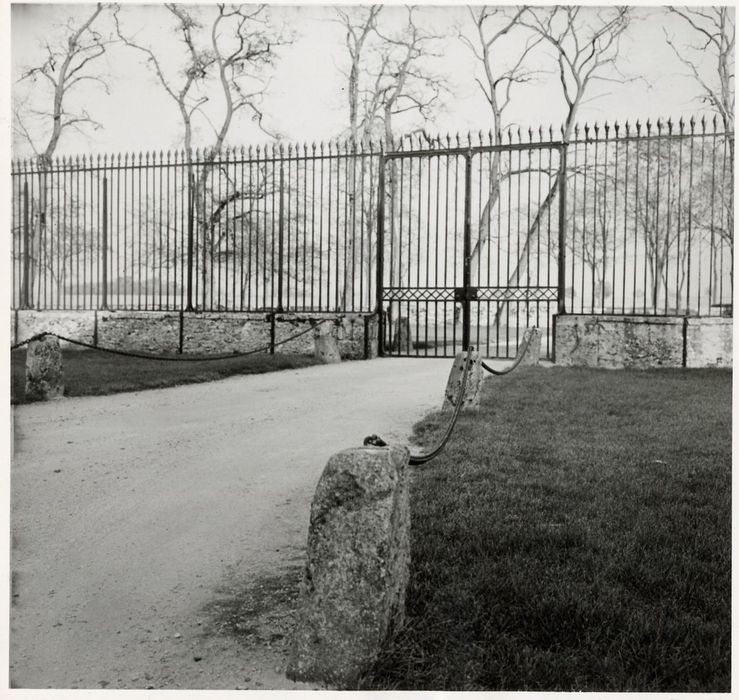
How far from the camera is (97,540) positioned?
3.62 metres

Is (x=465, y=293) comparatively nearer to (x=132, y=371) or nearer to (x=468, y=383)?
(x=468, y=383)

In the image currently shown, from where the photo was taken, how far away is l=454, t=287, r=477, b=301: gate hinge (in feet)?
39.4

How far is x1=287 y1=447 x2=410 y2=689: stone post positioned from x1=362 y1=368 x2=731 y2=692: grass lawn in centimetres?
13

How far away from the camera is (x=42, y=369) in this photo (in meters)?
7.88

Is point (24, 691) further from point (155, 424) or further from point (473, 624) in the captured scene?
A: point (155, 424)

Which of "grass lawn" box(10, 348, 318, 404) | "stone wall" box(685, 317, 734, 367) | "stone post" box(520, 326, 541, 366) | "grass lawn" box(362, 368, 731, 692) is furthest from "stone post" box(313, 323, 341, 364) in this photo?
"grass lawn" box(362, 368, 731, 692)

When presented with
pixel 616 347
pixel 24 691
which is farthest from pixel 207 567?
pixel 616 347

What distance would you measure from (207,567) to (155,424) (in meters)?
3.54

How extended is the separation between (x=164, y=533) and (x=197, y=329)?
10383 mm

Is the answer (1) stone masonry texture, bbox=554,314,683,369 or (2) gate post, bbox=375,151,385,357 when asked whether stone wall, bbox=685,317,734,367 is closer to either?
(1) stone masonry texture, bbox=554,314,683,369

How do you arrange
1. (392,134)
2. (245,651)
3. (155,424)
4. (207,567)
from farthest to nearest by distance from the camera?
(392,134)
(155,424)
(207,567)
(245,651)

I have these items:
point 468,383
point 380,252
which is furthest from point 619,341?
point 468,383

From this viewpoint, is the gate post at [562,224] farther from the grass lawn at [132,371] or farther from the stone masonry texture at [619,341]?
the grass lawn at [132,371]

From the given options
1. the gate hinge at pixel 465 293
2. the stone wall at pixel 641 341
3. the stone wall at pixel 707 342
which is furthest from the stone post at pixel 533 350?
the stone wall at pixel 707 342
